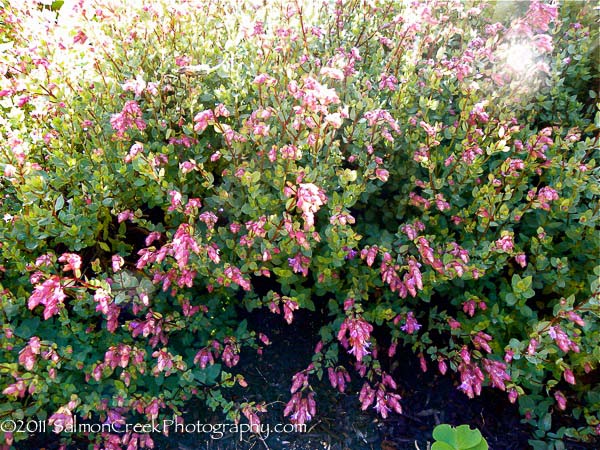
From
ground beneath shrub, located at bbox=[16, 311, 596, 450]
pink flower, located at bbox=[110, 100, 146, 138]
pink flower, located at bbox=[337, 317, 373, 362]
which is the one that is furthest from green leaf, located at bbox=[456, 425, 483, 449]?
pink flower, located at bbox=[110, 100, 146, 138]

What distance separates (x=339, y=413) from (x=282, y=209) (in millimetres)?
976

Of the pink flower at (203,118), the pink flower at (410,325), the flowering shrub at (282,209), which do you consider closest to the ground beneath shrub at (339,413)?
the flowering shrub at (282,209)

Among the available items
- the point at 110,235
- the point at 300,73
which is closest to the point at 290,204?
the point at 300,73

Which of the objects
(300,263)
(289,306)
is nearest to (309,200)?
(300,263)

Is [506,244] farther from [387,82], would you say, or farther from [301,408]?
[301,408]

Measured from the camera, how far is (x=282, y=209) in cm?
212

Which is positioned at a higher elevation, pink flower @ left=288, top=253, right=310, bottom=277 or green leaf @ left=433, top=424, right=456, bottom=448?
pink flower @ left=288, top=253, right=310, bottom=277

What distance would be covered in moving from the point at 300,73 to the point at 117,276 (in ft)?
3.78

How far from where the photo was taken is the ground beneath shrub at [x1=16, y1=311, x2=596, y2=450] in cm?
221

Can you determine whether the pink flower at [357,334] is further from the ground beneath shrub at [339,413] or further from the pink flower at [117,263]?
the pink flower at [117,263]

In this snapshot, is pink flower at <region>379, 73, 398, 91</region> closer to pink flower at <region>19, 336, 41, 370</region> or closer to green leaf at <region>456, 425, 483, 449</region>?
green leaf at <region>456, 425, 483, 449</region>

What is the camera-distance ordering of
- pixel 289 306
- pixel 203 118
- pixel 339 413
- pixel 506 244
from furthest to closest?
pixel 339 413 < pixel 289 306 < pixel 506 244 < pixel 203 118

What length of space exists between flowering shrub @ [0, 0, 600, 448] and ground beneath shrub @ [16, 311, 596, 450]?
10cm

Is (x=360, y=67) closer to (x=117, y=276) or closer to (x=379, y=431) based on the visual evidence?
(x=117, y=276)
